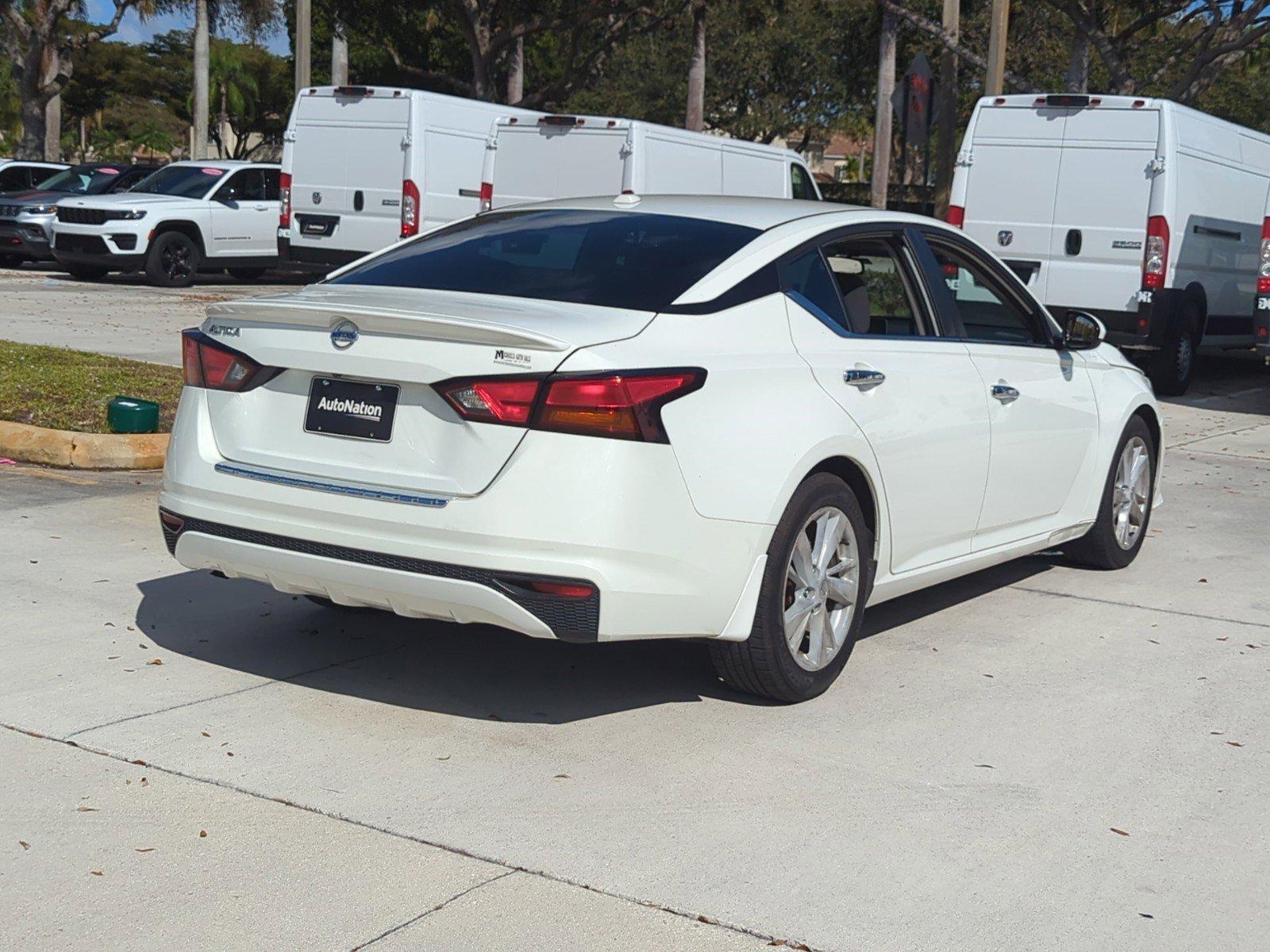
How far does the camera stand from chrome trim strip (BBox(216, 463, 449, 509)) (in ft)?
15.7

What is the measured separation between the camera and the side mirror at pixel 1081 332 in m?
7.00

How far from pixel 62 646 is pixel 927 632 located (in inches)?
127

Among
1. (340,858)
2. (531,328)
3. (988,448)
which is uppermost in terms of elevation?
(531,328)

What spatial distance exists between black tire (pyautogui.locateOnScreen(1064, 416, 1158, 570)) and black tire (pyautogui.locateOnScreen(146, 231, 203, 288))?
60.9 ft

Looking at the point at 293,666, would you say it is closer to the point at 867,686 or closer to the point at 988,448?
the point at 867,686

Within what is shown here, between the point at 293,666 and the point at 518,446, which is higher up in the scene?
the point at 518,446

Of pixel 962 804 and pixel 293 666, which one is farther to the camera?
pixel 293 666

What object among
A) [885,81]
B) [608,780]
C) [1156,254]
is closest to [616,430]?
[608,780]

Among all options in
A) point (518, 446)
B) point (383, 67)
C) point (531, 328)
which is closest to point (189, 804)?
point (518, 446)

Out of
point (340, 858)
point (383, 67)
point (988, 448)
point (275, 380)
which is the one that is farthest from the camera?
point (383, 67)

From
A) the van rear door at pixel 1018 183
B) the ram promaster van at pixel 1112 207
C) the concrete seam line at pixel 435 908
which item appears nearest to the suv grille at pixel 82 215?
the ram promaster van at pixel 1112 207

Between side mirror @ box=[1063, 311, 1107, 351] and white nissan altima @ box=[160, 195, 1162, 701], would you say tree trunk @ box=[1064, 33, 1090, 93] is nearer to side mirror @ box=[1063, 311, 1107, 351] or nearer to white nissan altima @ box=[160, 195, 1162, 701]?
side mirror @ box=[1063, 311, 1107, 351]

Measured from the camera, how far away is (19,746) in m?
4.73

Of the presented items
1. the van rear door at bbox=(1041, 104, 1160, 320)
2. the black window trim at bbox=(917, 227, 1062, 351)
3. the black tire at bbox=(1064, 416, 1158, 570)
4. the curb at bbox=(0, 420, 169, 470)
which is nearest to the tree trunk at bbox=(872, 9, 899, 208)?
the van rear door at bbox=(1041, 104, 1160, 320)
